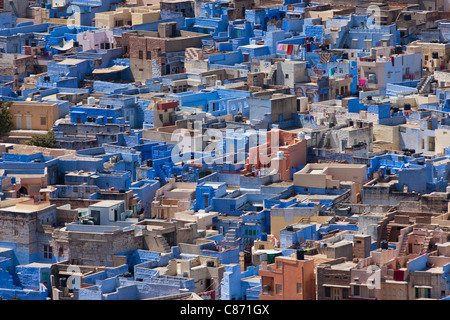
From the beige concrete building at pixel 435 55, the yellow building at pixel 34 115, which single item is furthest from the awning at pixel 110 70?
the beige concrete building at pixel 435 55

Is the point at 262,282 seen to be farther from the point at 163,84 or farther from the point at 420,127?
the point at 163,84

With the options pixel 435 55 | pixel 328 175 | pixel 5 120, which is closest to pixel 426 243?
pixel 328 175

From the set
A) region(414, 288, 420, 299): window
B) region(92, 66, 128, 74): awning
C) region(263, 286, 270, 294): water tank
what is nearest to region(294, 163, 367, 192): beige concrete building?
region(263, 286, 270, 294): water tank

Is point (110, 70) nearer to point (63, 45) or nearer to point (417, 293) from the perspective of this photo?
point (63, 45)

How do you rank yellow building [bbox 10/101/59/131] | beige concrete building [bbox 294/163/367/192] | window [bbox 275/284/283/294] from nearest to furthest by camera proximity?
window [bbox 275/284/283/294], beige concrete building [bbox 294/163/367/192], yellow building [bbox 10/101/59/131]

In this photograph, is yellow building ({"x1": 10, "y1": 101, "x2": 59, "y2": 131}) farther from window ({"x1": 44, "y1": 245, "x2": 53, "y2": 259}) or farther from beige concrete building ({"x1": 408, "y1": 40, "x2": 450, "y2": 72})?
beige concrete building ({"x1": 408, "y1": 40, "x2": 450, "y2": 72})
